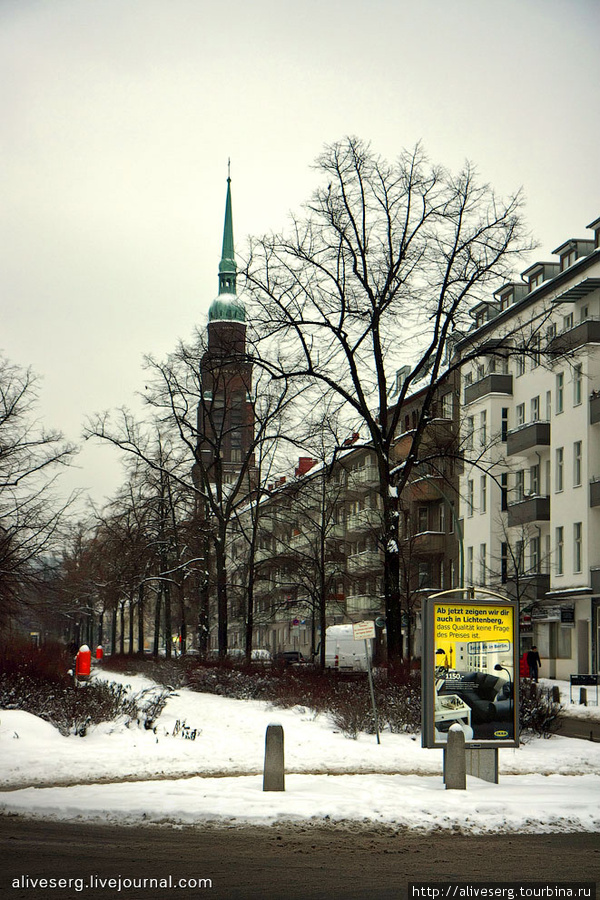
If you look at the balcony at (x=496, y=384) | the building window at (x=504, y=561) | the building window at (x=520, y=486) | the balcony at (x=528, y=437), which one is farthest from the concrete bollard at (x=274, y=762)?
the balcony at (x=496, y=384)

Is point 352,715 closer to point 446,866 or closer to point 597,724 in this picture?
point 597,724

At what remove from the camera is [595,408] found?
1922 inches

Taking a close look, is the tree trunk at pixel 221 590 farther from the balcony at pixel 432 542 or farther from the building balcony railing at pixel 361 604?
the building balcony railing at pixel 361 604

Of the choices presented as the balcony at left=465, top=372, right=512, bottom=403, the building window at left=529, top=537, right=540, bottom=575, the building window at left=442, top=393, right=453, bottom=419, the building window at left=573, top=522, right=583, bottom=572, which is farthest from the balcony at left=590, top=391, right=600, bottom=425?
the balcony at left=465, top=372, right=512, bottom=403

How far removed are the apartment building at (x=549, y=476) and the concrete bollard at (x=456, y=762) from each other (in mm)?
30674

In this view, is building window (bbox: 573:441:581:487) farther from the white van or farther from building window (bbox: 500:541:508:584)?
the white van

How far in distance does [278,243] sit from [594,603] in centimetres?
2804

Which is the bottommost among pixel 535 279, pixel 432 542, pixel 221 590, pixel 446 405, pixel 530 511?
pixel 221 590

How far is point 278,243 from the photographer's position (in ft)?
89.3

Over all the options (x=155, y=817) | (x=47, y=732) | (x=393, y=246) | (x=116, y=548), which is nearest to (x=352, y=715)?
(x=47, y=732)

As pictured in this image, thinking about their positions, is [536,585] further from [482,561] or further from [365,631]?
[365,631]

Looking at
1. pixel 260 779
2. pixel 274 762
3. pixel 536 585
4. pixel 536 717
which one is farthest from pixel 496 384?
pixel 274 762

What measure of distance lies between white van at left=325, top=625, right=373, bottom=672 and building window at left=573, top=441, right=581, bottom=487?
43.9ft

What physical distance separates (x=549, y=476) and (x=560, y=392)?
467 centimetres
